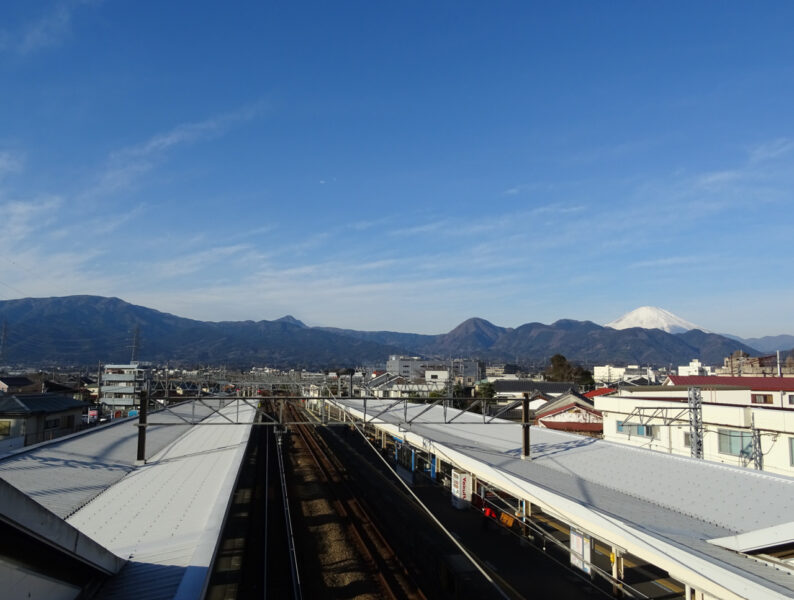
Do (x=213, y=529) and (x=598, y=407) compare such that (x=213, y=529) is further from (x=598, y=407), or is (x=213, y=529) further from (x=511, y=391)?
(x=511, y=391)

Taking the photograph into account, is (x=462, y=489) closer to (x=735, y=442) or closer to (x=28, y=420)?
(x=735, y=442)

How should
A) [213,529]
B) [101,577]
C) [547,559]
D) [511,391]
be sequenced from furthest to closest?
1. [511,391]
2. [547,559]
3. [213,529]
4. [101,577]

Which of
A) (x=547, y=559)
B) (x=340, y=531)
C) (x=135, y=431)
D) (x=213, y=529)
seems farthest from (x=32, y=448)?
(x=547, y=559)

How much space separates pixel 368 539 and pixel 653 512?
19.8 feet

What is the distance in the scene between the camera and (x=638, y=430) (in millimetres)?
21094

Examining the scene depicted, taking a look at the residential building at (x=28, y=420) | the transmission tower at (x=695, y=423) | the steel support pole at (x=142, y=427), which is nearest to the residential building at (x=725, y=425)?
the transmission tower at (x=695, y=423)

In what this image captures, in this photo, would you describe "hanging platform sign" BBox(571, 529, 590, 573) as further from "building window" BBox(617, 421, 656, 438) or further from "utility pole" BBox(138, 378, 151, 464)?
"building window" BBox(617, 421, 656, 438)

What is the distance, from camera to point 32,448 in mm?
12930

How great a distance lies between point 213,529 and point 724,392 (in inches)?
856

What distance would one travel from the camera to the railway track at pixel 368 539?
9.01m

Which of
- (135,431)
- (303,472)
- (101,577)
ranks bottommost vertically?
(303,472)

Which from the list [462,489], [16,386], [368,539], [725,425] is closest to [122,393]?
[16,386]

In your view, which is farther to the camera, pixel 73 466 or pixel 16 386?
pixel 16 386

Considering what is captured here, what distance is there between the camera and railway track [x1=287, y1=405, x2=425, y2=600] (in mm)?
9014
